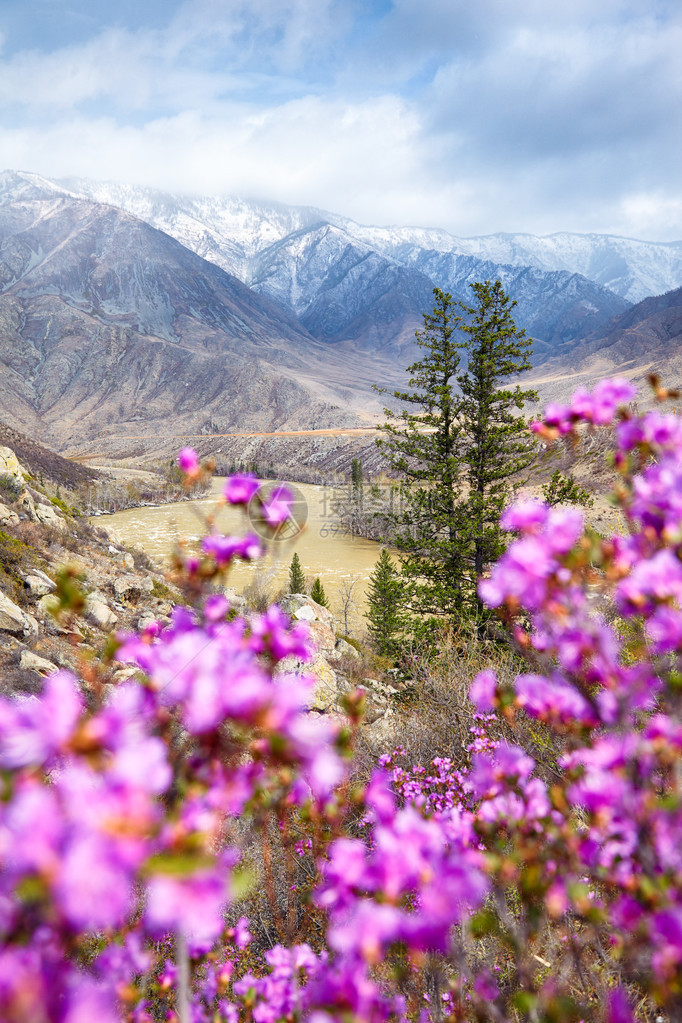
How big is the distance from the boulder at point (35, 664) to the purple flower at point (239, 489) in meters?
8.07

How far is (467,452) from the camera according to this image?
16.9m

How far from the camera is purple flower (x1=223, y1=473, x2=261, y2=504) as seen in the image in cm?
153

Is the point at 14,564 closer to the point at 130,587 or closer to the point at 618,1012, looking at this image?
the point at 130,587

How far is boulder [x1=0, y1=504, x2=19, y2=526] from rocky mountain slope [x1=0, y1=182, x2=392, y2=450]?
110 m

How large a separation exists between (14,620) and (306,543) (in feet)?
107

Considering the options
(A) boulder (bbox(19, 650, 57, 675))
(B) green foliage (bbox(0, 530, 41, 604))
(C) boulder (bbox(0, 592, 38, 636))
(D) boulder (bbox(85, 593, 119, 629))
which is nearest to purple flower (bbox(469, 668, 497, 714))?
(A) boulder (bbox(19, 650, 57, 675))

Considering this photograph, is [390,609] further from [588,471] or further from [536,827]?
[588,471]

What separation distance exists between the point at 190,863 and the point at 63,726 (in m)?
0.27

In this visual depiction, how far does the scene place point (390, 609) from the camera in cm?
1748

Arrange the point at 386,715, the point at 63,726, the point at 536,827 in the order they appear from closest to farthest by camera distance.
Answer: the point at 63,726 → the point at 536,827 → the point at 386,715

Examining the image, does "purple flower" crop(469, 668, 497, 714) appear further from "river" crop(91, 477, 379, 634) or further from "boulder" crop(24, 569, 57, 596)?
"river" crop(91, 477, 379, 634)

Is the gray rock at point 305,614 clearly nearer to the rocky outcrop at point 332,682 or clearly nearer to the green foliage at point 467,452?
the rocky outcrop at point 332,682

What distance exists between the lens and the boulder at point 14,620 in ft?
30.2

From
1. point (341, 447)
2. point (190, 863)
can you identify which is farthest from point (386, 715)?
point (341, 447)
